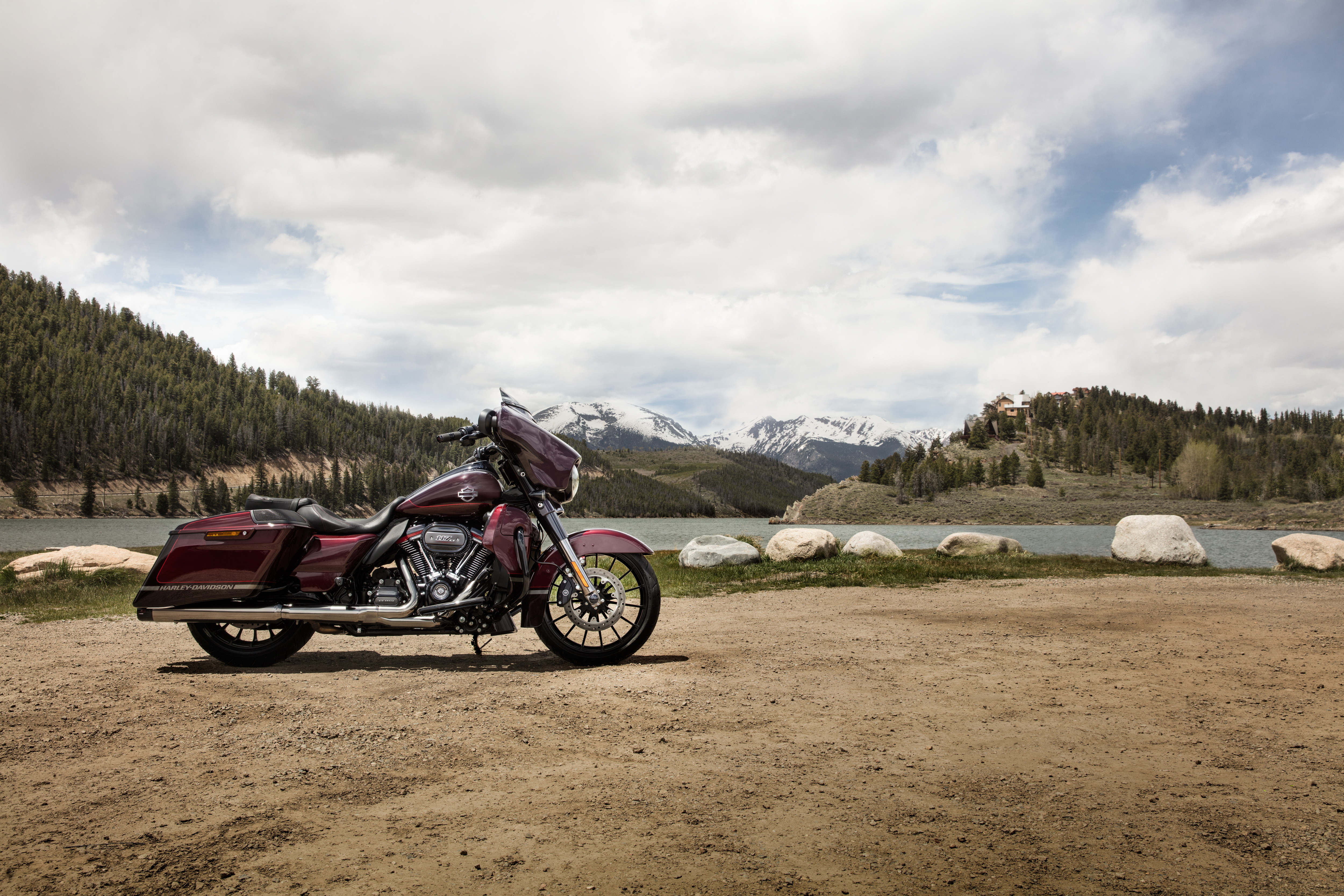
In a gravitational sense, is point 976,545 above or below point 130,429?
below

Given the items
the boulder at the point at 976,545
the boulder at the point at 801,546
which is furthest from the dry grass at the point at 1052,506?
the boulder at the point at 801,546

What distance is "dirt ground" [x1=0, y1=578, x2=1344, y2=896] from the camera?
10.1ft

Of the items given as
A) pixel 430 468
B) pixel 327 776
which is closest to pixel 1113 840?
pixel 327 776

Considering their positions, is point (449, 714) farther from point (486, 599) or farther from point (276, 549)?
point (276, 549)

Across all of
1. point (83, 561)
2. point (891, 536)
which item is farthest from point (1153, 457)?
point (83, 561)

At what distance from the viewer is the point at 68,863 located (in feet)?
10.2

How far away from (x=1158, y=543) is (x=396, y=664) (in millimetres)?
21610

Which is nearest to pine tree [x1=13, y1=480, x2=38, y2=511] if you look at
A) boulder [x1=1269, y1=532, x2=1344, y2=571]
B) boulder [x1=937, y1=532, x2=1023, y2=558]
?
boulder [x1=937, y1=532, x2=1023, y2=558]

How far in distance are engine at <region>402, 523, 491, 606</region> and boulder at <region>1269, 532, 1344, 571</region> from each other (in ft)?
68.1

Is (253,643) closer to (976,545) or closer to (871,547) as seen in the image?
(871,547)

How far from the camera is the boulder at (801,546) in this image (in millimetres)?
20469

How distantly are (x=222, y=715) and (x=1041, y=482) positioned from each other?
555 feet

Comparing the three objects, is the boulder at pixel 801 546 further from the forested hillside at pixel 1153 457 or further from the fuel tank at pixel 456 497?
the forested hillside at pixel 1153 457

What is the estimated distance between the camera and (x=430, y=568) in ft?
22.5
